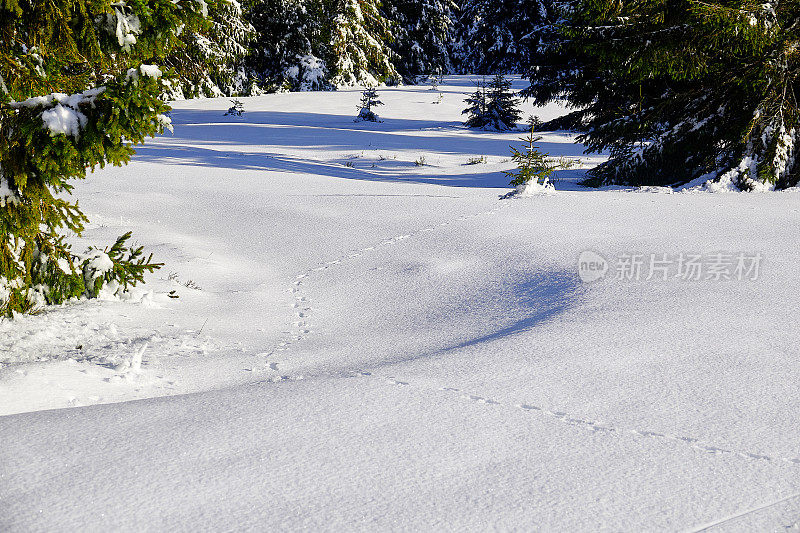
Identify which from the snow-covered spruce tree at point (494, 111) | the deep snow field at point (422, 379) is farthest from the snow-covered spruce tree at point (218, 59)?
the deep snow field at point (422, 379)

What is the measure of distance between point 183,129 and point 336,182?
29.6 ft

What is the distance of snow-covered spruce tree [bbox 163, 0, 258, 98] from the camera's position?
19.0 metres

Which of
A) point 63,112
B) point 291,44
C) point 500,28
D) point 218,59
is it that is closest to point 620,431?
point 63,112

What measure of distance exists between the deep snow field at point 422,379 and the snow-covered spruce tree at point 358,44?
20052 millimetres

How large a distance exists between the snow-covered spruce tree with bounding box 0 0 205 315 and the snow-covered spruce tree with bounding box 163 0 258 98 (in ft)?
49.1

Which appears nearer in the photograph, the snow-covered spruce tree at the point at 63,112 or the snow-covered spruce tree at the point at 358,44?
the snow-covered spruce tree at the point at 63,112

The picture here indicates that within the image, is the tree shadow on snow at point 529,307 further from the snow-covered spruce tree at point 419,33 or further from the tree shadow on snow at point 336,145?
the snow-covered spruce tree at point 419,33

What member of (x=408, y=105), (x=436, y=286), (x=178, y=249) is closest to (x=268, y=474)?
(x=436, y=286)

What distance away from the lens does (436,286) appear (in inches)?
192

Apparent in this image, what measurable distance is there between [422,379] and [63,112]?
206 cm

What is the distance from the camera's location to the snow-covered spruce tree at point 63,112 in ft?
9.80

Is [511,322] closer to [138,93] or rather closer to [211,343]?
[211,343]

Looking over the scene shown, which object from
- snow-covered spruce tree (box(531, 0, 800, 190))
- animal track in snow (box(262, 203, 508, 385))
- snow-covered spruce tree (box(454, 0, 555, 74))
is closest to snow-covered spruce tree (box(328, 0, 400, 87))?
snow-covered spruce tree (box(454, 0, 555, 74))

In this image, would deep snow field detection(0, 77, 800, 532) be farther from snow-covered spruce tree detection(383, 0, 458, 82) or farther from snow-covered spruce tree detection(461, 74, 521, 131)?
snow-covered spruce tree detection(383, 0, 458, 82)
